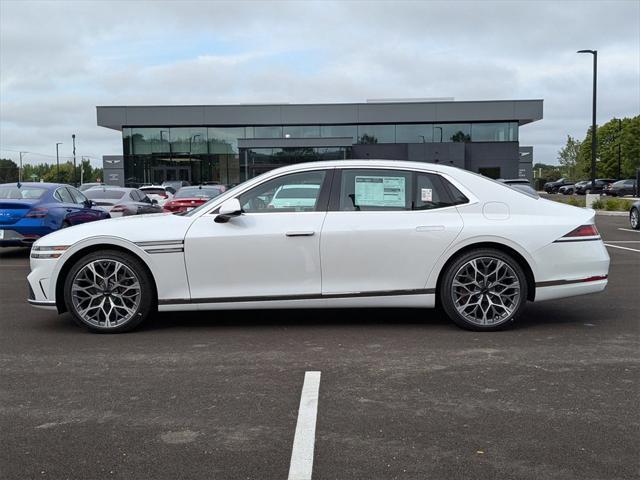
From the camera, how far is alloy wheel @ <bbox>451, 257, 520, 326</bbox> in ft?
19.9

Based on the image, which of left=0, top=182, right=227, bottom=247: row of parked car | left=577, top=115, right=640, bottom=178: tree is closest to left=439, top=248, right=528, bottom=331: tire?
left=0, top=182, right=227, bottom=247: row of parked car

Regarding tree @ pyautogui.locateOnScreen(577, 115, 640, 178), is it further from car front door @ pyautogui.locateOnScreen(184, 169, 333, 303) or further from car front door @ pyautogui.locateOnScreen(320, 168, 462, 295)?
car front door @ pyautogui.locateOnScreen(184, 169, 333, 303)

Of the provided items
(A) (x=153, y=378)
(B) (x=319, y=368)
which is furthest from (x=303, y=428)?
(A) (x=153, y=378)

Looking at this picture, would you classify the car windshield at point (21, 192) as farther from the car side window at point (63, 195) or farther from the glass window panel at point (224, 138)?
the glass window panel at point (224, 138)

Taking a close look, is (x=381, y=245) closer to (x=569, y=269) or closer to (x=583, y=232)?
(x=569, y=269)

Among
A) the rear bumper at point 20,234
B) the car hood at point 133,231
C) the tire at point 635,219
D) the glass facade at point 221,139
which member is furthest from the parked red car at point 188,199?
the glass facade at point 221,139

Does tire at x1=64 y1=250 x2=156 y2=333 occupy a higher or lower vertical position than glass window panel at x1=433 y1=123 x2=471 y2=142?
lower

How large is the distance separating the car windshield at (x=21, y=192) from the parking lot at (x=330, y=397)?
625 centimetres

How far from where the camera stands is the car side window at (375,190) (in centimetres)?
620

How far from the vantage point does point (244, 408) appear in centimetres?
412

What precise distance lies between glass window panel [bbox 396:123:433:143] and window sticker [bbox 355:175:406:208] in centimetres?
4523

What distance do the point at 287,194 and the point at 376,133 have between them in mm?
45330

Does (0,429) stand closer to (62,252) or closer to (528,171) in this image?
→ (62,252)

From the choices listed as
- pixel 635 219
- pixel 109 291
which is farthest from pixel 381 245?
pixel 635 219
